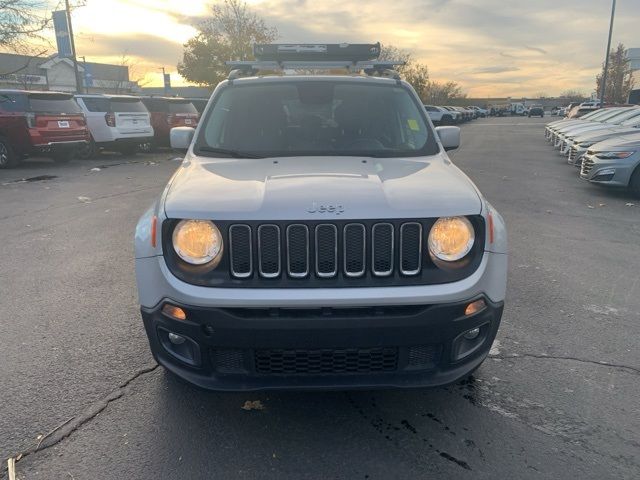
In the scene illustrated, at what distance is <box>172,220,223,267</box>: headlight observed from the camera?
2.51 m

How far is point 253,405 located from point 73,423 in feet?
3.22

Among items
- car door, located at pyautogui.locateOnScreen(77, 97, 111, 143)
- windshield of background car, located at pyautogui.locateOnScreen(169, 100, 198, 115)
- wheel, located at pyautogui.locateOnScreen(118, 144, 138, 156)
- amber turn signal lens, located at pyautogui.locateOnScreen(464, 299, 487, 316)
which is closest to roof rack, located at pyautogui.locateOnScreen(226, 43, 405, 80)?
amber turn signal lens, located at pyautogui.locateOnScreen(464, 299, 487, 316)

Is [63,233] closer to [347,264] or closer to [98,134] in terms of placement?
[347,264]

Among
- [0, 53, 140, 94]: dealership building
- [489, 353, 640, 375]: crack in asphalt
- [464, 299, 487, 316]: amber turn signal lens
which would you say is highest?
[0, 53, 140, 94]: dealership building

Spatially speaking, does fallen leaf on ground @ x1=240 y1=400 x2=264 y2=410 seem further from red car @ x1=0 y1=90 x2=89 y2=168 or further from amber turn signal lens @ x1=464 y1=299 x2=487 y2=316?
red car @ x1=0 y1=90 x2=89 y2=168

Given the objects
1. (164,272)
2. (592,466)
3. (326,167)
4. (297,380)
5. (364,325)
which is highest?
(326,167)

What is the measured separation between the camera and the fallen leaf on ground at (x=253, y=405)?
9.77 ft

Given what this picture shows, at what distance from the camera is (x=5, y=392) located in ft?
10.3

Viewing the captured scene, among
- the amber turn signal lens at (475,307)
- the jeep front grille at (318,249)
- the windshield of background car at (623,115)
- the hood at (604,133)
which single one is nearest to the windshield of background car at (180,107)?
the hood at (604,133)

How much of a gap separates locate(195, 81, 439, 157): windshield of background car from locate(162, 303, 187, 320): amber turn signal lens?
4.62 ft

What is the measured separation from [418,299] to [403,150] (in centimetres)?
154

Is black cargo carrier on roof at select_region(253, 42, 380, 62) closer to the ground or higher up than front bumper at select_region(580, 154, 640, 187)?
higher up

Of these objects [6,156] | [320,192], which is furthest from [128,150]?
[320,192]

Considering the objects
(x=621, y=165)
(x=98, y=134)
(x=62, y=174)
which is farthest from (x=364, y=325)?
(x=98, y=134)
